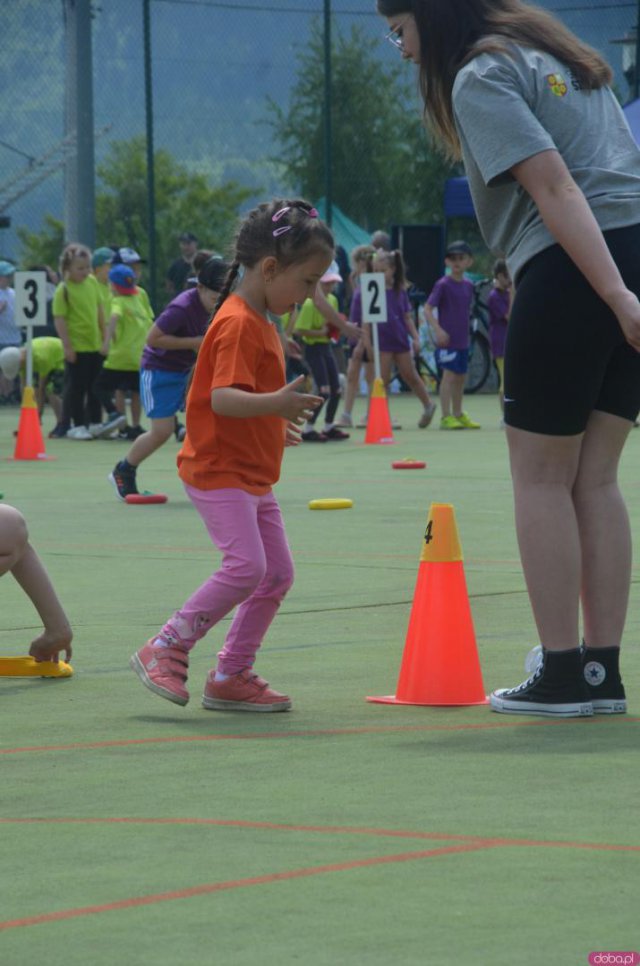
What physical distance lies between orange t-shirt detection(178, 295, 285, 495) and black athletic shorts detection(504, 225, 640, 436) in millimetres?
754

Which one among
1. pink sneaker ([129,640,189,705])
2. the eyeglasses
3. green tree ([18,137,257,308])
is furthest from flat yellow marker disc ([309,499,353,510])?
green tree ([18,137,257,308])

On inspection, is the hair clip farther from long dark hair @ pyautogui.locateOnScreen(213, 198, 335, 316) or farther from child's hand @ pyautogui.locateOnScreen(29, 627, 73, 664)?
child's hand @ pyautogui.locateOnScreen(29, 627, 73, 664)

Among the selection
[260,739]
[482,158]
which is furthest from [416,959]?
[482,158]

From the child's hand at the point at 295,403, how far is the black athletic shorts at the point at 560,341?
518mm

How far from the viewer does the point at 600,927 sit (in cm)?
339

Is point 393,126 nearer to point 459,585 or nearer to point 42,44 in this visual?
point 42,44

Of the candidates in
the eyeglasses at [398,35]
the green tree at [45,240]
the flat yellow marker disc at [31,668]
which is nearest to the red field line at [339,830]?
the flat yellow marker disc at [31,668]

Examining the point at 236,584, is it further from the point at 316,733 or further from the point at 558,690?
the point at 558,690

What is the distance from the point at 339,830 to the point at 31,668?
2403 millimetres

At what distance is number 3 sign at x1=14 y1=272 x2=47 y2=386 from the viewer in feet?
63.2

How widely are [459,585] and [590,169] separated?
1278 mm

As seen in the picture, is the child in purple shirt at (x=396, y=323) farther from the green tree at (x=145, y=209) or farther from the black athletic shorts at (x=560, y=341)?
the black athletic shorts at (x=560, y=341)

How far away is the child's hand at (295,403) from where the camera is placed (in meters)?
5.41

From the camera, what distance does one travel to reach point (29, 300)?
19.4 m
